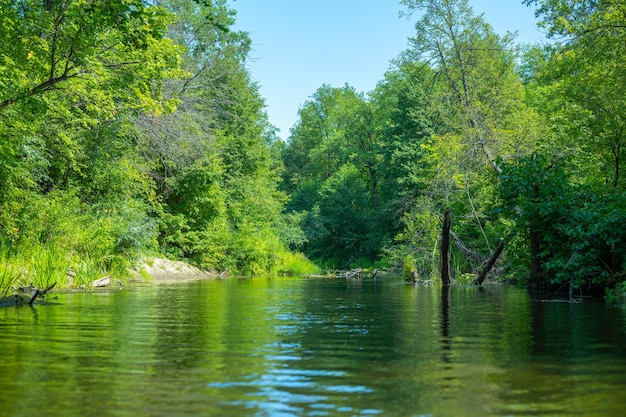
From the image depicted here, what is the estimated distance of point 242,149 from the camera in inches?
1700

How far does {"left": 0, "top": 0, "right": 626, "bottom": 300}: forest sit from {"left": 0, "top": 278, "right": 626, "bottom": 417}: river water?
20.5 ft

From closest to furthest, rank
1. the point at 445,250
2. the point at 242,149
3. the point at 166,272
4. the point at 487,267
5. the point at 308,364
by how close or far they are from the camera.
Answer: the point at 308,364
the point at 487,267
the point at 445,250
the point at 166,272
the point at 242,149

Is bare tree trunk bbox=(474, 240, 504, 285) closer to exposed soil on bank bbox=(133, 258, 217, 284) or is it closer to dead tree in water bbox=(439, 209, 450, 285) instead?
dead tree in water bbox=(439, 209, 450, 285)

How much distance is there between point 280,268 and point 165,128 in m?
15.5

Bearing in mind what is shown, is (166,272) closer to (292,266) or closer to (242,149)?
(292,266)

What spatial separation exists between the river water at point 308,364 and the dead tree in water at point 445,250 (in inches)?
462

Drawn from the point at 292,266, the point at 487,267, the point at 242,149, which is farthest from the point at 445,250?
the point at 242,149

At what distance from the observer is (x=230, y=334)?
786 centimetres

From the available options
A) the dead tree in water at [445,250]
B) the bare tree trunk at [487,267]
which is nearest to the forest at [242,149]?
the bare tree trunk at [487,267]

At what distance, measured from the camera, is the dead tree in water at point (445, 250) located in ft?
73.5

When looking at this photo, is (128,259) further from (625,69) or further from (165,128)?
(625,69)

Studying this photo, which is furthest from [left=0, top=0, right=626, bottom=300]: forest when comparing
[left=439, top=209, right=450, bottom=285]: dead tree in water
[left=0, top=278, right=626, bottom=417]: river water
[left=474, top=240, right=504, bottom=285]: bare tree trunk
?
[left=0, top=278, right=626, bottom=417]: river water

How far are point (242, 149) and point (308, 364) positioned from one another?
3817 cm

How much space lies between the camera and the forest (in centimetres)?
1503
